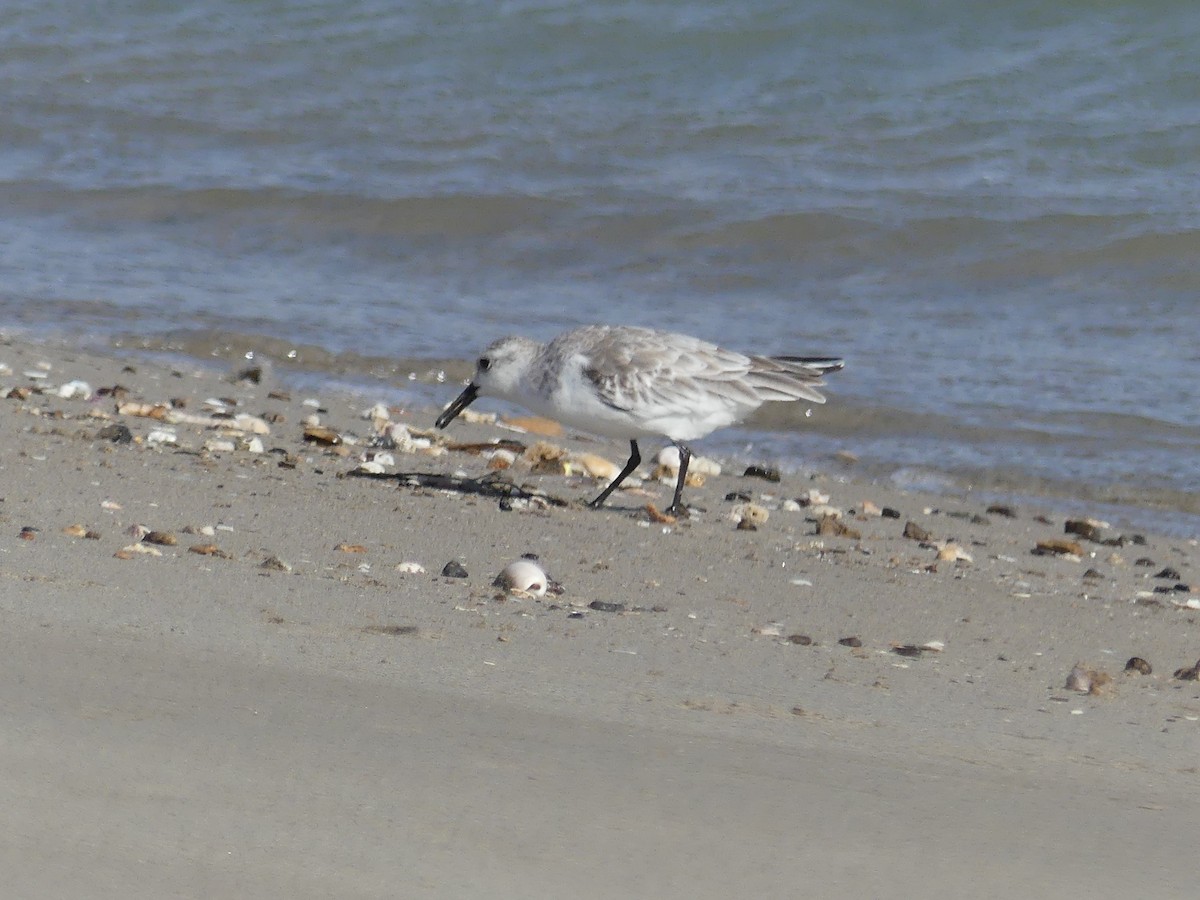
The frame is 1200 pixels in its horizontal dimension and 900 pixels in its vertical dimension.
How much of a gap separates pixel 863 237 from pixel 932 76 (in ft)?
11.0

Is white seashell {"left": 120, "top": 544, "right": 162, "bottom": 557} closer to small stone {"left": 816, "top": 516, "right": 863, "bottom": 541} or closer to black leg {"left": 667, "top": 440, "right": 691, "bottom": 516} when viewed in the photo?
black leg {"left": 667, "top": 440, "right": 691, "bottom": 516}

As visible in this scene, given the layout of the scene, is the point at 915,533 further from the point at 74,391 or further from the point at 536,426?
the point at 74,391

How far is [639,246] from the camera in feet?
36.1

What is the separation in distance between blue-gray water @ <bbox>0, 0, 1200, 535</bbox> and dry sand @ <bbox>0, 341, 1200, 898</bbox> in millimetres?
2580

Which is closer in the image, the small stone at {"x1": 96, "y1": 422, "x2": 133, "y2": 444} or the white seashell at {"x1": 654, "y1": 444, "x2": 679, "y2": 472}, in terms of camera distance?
the small stone at {"x1": 96, "y1": 422, "x2": 133, "y2": 444}

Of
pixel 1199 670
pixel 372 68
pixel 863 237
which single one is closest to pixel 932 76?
pixel 863 237

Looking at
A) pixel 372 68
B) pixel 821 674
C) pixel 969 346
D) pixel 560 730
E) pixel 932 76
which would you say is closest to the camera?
pixel 560 730

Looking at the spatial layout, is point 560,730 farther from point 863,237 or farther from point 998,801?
point 863,237

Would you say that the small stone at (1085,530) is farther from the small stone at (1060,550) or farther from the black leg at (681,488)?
the black leg at (681,488)

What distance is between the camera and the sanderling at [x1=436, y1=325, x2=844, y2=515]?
5734 millimetres

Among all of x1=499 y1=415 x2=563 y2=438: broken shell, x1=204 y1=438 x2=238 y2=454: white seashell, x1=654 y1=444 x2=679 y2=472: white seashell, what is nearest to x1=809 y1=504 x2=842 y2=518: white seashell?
x1=654 y1=444 x2=679 y2=472: white seashell

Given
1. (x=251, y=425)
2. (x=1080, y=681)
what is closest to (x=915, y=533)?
(x=1080, y=681)

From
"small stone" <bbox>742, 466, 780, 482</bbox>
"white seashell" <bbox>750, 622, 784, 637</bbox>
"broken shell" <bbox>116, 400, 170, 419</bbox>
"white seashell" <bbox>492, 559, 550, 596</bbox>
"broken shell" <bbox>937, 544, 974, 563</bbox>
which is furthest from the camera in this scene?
"small stone" <bbox>742, 466, 780, 482</bbox>

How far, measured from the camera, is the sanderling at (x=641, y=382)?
226 inches
